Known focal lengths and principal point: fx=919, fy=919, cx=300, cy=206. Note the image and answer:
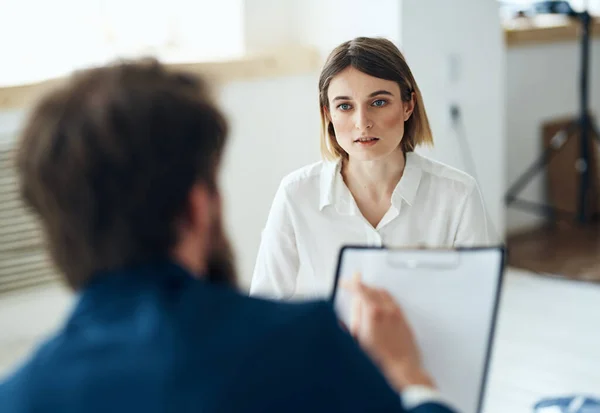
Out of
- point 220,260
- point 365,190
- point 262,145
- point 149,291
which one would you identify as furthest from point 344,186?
point 262,145

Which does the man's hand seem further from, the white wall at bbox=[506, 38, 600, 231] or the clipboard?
the white wall at bbox=[506, 38, 600, 231]

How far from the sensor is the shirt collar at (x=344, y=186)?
142 cm

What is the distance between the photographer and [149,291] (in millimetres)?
747

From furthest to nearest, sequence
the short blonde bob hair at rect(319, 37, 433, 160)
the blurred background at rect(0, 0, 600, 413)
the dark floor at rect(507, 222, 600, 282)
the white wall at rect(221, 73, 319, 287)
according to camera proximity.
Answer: the dark floor at rect(507, 222, 600, 282), the white wall at rect(221, 73, 319, 287), the blurred background at rect(0, 0, 600, 413), the short blonde bob hair at rect(319, 37, 433, 160)

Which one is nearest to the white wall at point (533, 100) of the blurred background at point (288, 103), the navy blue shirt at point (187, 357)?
the blurred background at point (288, 103)

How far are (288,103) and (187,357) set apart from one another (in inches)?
105

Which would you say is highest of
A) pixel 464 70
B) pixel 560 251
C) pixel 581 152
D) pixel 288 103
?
pixel 464 70

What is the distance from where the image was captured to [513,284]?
11.7 ft

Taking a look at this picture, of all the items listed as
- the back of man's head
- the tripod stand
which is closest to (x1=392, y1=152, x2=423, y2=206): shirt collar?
the back of man's head

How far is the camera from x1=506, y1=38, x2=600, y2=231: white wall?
4.30 m

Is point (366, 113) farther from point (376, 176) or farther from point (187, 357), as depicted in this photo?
point (187, 357)

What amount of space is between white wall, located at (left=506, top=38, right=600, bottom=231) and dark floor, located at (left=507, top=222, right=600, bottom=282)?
0.53 feet

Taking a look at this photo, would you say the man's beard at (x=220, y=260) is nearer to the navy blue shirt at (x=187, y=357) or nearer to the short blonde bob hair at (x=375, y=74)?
the navy blue shirt at (x=187, y=357)

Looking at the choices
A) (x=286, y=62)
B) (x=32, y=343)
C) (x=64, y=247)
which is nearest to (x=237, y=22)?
(x=286, y=62)
